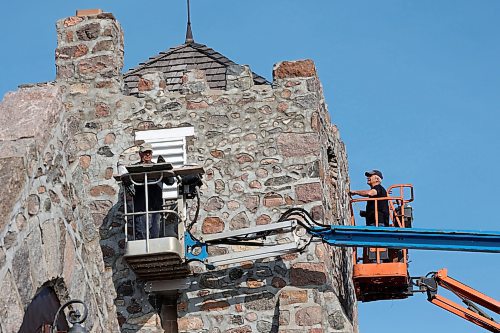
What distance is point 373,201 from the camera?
45.1ft

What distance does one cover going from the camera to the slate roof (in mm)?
14602

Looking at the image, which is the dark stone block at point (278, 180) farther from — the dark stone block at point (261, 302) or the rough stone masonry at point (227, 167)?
the dark stone block at point (261, 302)

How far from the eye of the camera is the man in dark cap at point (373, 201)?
1366 centimetres

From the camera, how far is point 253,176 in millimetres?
12938

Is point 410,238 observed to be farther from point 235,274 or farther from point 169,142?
point 169,142

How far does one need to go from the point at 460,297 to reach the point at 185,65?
14.9 ft

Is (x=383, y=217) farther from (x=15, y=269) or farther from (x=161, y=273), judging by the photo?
(x=15, y=269)

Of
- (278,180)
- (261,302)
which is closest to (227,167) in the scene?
(278,180)

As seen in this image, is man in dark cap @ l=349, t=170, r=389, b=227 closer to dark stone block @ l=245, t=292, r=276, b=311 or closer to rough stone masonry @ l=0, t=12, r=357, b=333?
rough stone masonry @ l=0, t=12, r=357, b=333

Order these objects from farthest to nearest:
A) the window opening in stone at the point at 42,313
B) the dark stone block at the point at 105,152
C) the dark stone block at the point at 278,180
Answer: the dark stone block at the point at 105,152, the dark stone block at the point at 278,180, the window opening in stone at the point at 42,313

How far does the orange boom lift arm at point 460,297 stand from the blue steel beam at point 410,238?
1.34 meters

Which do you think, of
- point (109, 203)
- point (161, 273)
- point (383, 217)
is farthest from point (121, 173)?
point (383, 217)

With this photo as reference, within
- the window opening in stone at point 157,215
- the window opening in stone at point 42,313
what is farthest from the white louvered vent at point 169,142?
the window opening in stone at point 42,313

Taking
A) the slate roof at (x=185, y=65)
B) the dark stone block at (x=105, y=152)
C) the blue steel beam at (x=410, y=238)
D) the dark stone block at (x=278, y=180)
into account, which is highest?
the slate roof at (x=185, y=65)
